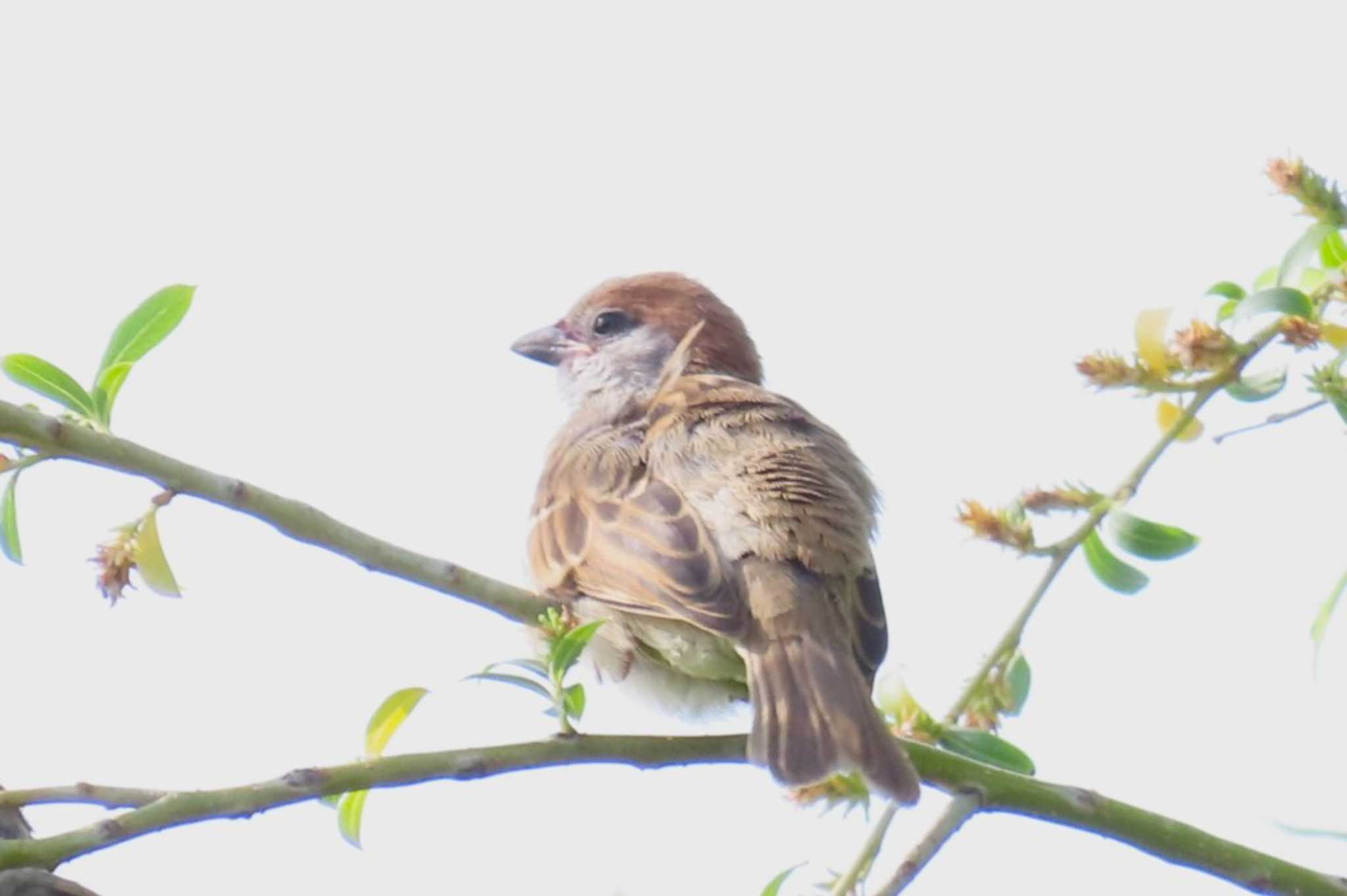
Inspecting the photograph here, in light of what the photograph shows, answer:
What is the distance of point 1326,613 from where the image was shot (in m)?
3.70

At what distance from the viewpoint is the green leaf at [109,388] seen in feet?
10.7

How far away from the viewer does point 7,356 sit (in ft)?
11.1

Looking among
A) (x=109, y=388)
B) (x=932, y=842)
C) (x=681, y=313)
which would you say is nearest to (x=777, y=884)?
(x=932, y=842)

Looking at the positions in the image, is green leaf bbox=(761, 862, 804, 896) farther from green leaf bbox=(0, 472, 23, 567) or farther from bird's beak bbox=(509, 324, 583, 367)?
bird's beak bbox=(509, 324, 583, 367)

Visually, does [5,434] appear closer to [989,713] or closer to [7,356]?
[7,356]

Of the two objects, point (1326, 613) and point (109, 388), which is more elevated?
point (1326, 613)

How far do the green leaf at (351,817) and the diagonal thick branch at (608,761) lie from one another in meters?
0.56

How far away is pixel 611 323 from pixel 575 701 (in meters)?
3.68

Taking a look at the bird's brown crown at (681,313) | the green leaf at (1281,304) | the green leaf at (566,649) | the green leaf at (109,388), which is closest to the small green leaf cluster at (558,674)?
the green leaf at (566,649)

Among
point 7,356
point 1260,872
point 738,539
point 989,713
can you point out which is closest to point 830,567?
point 738,539

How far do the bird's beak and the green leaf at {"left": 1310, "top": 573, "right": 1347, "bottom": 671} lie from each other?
11.5ft

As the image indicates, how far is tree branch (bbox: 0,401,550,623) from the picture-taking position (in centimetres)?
303

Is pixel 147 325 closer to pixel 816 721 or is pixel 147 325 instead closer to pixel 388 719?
pixel 388 719

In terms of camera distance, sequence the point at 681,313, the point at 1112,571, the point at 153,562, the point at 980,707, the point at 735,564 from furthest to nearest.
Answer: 1. the point at 681,313
2. the point at 735,564
3. the point at 1112,571
4. the point at 980,707
5. the point at 153,562
